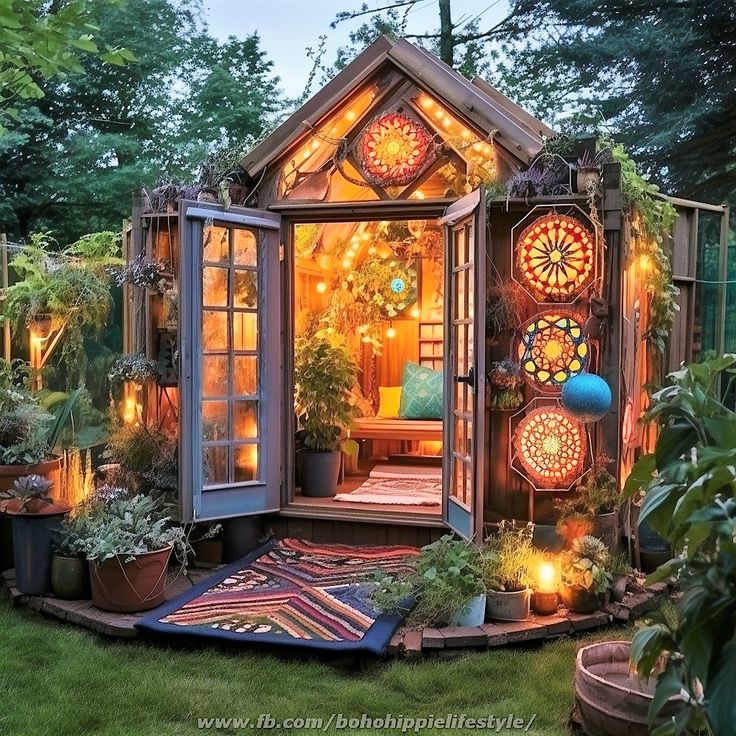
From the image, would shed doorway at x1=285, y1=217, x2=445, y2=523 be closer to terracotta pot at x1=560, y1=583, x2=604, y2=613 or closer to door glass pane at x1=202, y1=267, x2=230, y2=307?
door glass pane at x1=202, y1=267, x2=230, y2=307

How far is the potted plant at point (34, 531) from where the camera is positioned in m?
4.49

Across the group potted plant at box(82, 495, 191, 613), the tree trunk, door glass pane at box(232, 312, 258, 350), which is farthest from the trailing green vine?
the tree trunk

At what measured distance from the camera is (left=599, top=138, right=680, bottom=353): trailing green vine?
4.84 metres

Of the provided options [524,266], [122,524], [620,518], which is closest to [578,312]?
[524,266]

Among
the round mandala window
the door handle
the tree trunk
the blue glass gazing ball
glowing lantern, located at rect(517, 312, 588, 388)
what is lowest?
the blue glass gazing ball

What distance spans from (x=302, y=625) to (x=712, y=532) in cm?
278

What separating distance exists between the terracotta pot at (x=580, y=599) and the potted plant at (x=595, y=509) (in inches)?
13.9

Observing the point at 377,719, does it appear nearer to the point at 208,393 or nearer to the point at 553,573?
the point at 553,573

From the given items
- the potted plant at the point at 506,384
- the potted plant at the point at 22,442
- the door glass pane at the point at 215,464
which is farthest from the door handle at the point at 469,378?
the potted plant at the point at 22,442

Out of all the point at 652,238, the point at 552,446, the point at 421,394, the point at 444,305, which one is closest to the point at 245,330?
the point at 444,305

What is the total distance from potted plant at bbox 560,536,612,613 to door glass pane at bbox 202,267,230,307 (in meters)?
2.66

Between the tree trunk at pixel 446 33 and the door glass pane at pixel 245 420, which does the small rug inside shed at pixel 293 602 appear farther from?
the tree trunk at pixel 446 33

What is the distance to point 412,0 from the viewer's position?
13.0 metres

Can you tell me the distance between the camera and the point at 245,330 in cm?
539
